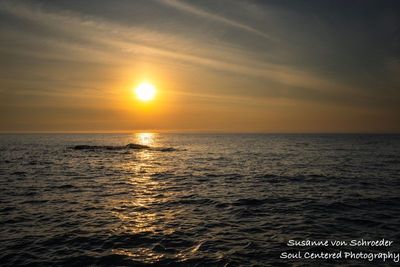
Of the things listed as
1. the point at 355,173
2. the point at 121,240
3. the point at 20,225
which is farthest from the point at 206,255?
the point at 355,173

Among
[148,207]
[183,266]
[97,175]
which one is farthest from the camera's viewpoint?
[97,175]

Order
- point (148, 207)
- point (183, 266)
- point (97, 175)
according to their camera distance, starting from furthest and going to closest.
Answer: point (97, 175)
point (148, 207)
point (183, 266)

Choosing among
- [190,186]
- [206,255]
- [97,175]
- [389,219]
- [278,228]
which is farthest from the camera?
[97,175]

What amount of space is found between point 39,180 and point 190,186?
16.1 m

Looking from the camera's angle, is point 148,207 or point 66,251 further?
point 148,207

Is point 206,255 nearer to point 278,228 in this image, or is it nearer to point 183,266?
point 183,266

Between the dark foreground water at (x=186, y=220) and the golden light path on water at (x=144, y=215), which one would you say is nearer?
the dark foreground water at (x=186, y=220)

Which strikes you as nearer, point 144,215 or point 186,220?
point 186,220

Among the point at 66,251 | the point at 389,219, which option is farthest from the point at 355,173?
the point at 66,251

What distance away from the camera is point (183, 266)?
10883 millimetres

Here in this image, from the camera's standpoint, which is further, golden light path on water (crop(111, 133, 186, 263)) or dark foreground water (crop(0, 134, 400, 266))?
golden light path on water (crop(111, 133, 186, 263))

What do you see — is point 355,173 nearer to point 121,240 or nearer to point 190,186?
point 190,186

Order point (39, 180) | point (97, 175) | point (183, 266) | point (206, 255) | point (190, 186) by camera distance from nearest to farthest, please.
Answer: point (183, 266)
point (206, 255)
point (190, 186)
point (39, 180)
point (97, 175)

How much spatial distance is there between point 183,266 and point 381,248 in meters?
8.39
